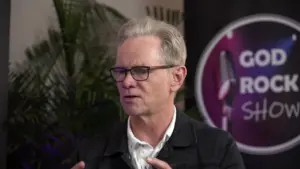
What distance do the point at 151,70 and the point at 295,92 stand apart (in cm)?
141

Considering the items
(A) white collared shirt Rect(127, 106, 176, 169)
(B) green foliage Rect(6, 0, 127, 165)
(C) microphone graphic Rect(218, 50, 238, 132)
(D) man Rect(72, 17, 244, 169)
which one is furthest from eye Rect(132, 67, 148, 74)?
(C) microphone graphic Rect(218, 50, 238, 132)

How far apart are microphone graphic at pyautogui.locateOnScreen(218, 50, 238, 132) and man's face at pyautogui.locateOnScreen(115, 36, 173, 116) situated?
1.33m

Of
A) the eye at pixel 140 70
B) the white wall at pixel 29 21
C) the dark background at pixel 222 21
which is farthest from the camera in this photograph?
the white wall at pixel 29 21

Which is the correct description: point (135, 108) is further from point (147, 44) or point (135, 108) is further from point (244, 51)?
point (244, 51)

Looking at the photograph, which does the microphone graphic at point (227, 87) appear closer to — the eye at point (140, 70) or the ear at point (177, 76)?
the ear at point (177, 76)

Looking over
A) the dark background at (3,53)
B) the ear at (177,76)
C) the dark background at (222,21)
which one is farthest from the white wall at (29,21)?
the ear at (177,76)

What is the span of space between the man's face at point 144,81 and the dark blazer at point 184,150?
13 centimetres

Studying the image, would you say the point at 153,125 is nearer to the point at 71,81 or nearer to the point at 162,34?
the point at 162,34

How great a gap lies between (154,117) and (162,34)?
252 millimetres

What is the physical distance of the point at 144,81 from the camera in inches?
48.2

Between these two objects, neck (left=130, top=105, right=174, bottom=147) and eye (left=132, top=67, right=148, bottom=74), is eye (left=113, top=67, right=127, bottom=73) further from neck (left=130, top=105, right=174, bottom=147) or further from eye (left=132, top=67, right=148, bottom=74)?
neck (left=130, top=105, right=174, bottom=147)

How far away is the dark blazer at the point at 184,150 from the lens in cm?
126

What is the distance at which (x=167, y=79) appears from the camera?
126 centimetres

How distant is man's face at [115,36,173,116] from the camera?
1.22 metres
